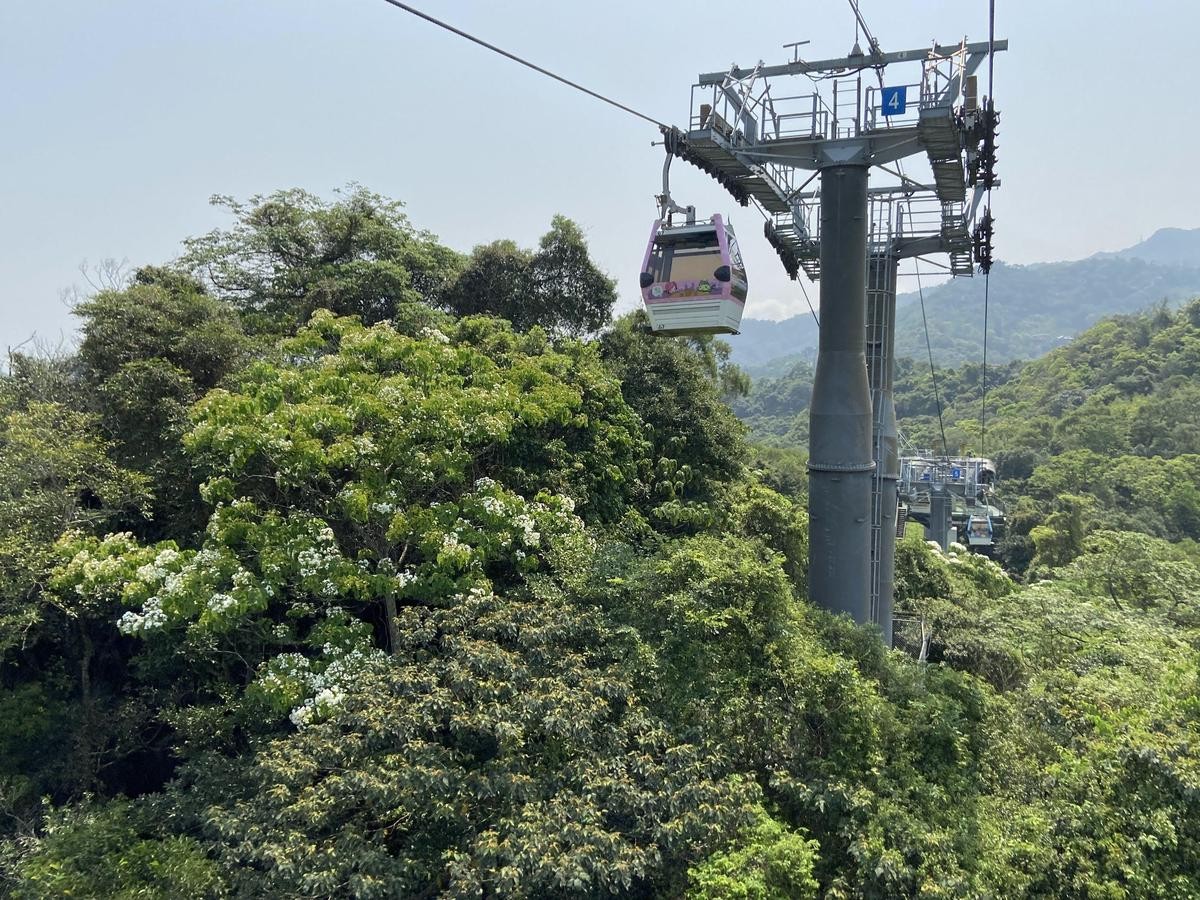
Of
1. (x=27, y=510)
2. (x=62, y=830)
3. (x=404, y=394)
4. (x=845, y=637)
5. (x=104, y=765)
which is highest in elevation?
(x=404, y=394)

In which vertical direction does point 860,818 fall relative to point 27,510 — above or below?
below

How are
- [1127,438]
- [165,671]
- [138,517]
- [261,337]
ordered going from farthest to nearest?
[1127,438] < [261,337] < [138,517] < [165,671]

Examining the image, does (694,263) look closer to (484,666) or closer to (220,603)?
(484,666)

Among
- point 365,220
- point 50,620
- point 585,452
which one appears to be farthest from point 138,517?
point 365,220

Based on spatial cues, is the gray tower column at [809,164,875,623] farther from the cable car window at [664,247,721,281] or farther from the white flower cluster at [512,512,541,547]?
the white flower cluster at [512,512,541,547]

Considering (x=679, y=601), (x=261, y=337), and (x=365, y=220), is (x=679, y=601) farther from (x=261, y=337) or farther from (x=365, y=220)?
(x=365, y=220)

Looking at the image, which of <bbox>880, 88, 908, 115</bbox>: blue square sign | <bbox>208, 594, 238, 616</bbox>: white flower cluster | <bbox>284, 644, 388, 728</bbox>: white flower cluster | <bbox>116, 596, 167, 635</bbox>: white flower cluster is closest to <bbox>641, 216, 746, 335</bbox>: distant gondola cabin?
<bbox>880, 88, 908, 115</bbox>: blue square sign

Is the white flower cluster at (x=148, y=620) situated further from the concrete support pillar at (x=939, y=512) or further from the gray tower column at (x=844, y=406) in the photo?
the concrete support pillar at (x=939, y=512)
